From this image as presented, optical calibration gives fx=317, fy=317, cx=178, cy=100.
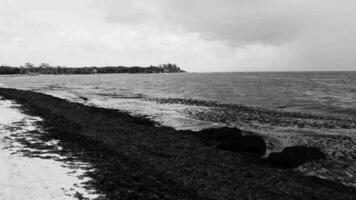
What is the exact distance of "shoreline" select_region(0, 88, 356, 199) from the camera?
934 cm

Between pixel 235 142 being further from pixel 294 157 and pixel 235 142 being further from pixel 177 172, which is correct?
pixel 177 172

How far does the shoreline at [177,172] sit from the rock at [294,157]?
35.8 inches

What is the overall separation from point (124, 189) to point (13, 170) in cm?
362

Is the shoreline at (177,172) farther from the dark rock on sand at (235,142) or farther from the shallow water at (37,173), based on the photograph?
the dark rock on sand at (235,142)

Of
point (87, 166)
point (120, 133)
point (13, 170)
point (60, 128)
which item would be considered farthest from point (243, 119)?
point (13, 170)

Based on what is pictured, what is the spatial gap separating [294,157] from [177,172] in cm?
637

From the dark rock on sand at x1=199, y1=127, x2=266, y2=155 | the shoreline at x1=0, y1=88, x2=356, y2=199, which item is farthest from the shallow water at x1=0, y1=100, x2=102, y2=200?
the dark rock on sand at x1=199, y1=127, x2=266, y2=155

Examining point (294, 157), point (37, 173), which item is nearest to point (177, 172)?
point (37, 173)

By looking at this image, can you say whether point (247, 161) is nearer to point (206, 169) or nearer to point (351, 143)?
point (206, 169)

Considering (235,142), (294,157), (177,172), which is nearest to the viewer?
(177,172)

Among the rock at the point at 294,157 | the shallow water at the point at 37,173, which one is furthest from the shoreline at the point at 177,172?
the rock at the point at 294,157

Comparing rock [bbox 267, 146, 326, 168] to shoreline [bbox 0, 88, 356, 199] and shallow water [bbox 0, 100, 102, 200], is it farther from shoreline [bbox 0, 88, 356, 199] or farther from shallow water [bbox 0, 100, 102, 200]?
shallow water [bbox 0, 100, 102, 200]

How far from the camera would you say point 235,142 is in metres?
16.8

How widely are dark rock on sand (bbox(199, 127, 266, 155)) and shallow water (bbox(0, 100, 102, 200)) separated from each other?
8.20m
